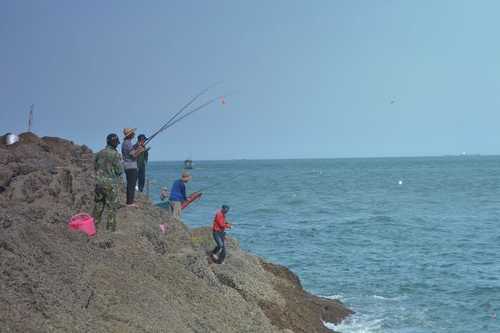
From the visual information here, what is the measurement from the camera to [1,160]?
467 inches

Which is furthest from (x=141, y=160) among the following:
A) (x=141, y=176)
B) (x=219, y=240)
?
(x=219, y=240)

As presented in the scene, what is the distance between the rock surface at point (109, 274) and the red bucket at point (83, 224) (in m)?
0.19

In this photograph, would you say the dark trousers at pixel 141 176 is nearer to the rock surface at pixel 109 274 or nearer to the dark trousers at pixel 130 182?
the rock surface at pixel 109 274

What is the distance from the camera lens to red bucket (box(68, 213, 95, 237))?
8438mm

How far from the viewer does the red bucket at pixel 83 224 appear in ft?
27.7

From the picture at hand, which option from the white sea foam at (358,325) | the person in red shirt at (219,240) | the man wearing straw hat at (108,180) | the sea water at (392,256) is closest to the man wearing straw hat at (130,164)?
the man wearing straw hat at (108,180)

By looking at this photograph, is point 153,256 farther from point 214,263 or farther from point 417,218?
point 417,218

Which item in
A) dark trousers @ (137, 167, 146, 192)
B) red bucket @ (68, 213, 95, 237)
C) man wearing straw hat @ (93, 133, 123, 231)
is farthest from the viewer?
dark trousers @ (137, 167, 146, 192)

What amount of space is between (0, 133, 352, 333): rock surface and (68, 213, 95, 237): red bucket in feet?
0.61

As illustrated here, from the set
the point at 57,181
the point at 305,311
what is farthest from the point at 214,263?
the point at 57,181

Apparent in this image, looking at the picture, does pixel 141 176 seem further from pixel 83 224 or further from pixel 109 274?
pixel 109 274

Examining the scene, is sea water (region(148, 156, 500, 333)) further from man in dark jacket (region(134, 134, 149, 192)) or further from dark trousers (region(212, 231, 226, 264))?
man in dark jacket (region(134, 134, 149, 192))

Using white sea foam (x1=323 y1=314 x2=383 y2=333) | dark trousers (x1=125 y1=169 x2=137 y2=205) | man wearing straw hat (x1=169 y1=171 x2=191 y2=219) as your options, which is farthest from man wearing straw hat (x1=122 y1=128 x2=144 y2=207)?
white sea foam (x1=323 y1=314 x2=383 y2=333)

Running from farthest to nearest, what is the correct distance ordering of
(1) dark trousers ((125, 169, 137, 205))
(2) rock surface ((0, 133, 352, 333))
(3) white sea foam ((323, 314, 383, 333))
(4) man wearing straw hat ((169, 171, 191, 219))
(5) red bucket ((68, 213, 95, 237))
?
(3) white sea foam ((323, 314, 383, 333)), (4) man wearing straw hat ((169, 171, 191, 219)), (1) dark trousers ((125, 169, 137, 205)), (5) red bucket ((68, 213, 95, 237)), (2) rock surface ((0, 133, 352, 333))
